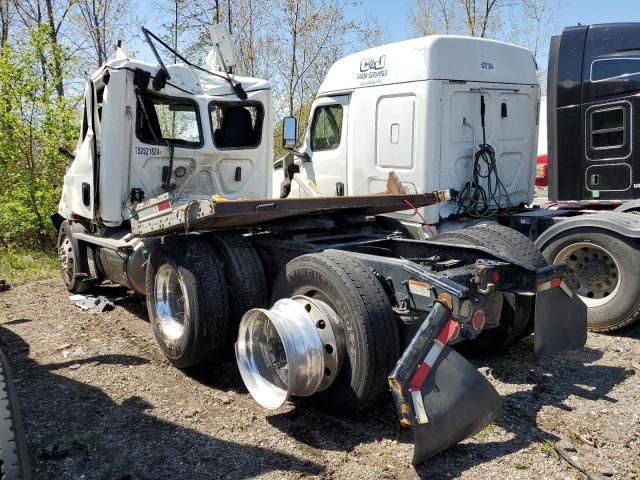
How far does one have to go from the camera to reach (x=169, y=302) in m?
4.84

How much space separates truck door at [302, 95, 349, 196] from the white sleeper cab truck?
0.5 inches

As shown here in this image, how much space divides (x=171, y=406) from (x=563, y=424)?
8.73ft

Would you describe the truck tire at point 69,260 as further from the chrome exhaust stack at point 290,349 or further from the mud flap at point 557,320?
the mud flap at point 557,320

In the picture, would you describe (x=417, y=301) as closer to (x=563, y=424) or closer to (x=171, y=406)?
(x=563, y=424)

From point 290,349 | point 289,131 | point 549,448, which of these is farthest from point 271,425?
point 289,131

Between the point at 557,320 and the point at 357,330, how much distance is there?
144cm

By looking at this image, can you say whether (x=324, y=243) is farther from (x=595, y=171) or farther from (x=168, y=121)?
(x=595, y=171)

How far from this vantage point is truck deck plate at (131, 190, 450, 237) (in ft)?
12.5

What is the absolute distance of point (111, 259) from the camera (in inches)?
243

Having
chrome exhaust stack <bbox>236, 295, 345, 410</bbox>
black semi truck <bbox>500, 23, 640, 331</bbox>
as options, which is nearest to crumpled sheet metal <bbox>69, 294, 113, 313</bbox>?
chrome exhaust stack <bbox>236, 295, 345, 410</bbox>

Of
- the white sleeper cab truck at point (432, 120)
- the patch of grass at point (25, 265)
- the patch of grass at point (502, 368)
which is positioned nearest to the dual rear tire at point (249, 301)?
the patch of grass at point (502, 368)

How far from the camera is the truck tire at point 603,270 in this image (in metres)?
5.28

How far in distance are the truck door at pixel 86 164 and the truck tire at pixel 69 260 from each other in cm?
51

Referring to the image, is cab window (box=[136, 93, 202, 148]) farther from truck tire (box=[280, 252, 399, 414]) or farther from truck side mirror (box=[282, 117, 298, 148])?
truck tire (box=[280, 252, 399, 414])
